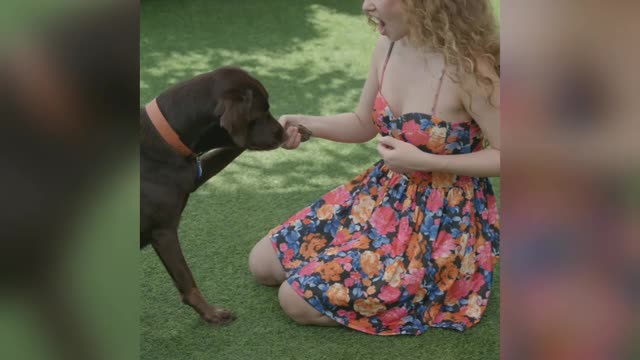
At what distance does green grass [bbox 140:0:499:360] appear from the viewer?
3246 millimetres

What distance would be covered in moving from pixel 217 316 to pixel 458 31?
1.46 metres

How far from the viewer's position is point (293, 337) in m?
3.30

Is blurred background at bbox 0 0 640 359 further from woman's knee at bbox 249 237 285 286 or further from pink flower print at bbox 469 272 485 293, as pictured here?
woman's knee at bbox 249 237 285 286

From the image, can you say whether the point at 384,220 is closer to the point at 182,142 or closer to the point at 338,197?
the point at 338,197

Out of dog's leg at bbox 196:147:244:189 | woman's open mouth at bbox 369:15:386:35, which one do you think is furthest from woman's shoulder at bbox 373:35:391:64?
dog's leg at bbox 196:147:244:189

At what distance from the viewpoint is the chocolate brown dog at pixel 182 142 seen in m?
3.08

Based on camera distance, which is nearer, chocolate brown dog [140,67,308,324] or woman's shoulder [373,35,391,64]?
chocolate brown dog [140,67,308,324]

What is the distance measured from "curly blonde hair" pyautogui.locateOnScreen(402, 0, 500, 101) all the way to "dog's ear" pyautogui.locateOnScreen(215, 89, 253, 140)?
0.70 meters

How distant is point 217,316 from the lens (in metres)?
3.36
